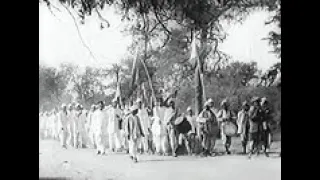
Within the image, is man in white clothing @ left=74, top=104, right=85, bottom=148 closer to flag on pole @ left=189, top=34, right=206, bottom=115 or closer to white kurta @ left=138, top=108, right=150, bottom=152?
white kurta @ left=138, top=108, right=150, bottom=152

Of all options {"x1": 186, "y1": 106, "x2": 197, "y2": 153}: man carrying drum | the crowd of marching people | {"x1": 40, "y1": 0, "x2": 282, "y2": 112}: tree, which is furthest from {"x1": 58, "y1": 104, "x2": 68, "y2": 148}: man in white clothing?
{"x1": 186, "y1": 106, "x2": 197, "y2": 153}: man carrying drum

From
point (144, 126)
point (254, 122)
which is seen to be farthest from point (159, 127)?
point (254, 122)

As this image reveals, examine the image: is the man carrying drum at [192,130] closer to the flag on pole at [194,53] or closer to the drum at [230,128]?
the drum at [230,128]

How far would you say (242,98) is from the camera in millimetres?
3857

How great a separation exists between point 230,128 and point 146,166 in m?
0.92

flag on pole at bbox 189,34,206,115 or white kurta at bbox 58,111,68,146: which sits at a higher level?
flag on pole at bbox 189,34,206,115

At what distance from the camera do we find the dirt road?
3.74m

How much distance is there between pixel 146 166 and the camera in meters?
3.75

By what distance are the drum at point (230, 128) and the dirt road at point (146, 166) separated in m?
0.23

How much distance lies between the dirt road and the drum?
0.23m

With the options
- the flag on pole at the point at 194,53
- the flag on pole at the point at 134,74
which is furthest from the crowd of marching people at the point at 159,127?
the flag on pole at the point at 194,53

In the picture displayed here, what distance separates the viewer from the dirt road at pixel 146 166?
12.3ft
